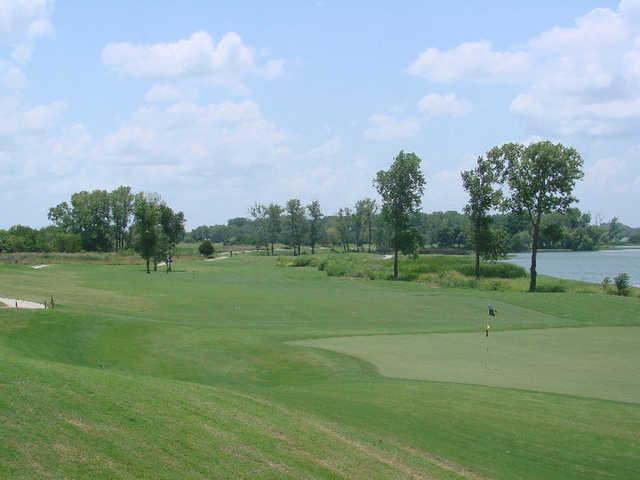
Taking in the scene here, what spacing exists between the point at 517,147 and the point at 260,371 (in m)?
50.4

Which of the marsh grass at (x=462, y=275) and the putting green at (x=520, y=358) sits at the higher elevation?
the marsh grass at (x=462, y=275)

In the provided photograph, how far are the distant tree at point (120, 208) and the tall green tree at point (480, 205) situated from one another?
3823 inches

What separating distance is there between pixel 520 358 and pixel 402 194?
2306 inches

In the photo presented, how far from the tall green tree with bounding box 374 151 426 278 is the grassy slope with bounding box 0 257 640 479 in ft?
159

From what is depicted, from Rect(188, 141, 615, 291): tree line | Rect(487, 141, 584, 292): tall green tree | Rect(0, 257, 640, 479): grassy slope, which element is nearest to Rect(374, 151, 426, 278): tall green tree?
Rect(188, 141, 615, 291): tree line

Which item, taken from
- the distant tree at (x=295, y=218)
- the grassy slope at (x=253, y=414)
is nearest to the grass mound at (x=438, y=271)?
the grassy slope at (x=253, y=414)

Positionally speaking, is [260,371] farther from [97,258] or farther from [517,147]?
[97,258]

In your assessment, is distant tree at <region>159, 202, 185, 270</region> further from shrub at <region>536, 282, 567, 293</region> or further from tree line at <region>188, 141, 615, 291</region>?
shrub at <region>536, 282, 567, 293</region>

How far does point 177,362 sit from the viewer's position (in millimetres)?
23969

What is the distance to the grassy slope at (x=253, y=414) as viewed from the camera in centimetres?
1038

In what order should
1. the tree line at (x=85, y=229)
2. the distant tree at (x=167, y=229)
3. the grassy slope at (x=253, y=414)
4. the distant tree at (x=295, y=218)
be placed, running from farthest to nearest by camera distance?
the distant tree at (x=295, y=218), the tree line at (x=85, y=229), the distant tree at (x=167, y=229), the grassy slope at (x=253, y=414)

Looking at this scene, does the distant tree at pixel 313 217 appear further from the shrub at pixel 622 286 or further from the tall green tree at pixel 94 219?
the shrub at pixel 622 286

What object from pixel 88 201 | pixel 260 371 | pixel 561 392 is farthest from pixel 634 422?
pixel 88 201

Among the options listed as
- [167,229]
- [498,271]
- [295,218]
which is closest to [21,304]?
[498,271]
